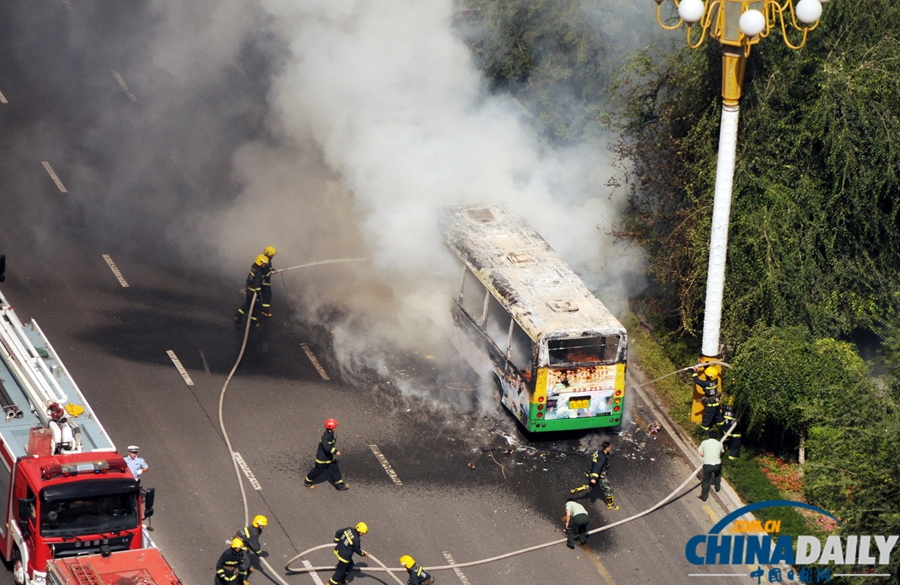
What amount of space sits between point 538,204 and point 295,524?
28.3 ft

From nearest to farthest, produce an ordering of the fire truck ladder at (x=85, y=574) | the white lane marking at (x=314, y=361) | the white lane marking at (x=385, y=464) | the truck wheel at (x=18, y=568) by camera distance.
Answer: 1. the fire truck ladder at (x=85, y=574)
2. the truck wheel at (x=18, y=568)
3. the white lane marking at (x=385, y=464)
4. the white lane marking at (x=314, y=361)

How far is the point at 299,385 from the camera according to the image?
74.7 ft

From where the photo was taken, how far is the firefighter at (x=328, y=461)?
1992 cm

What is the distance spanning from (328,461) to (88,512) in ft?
13.5

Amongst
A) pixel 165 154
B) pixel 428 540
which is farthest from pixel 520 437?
pixel 165 154

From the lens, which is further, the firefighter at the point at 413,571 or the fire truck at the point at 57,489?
the firefighter at the point at 413,571

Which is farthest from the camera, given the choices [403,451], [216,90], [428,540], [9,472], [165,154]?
[216,90]

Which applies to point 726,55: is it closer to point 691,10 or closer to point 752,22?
point 752,22

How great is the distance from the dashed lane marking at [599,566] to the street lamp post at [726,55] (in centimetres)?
412

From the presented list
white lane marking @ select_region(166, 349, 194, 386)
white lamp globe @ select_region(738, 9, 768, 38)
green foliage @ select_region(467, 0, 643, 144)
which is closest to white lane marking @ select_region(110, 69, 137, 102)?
green foliage @ select_region(467, 0, 643, 144)

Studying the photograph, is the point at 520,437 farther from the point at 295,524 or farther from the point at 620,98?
the point at 620,98

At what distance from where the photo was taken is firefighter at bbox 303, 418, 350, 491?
784 inches

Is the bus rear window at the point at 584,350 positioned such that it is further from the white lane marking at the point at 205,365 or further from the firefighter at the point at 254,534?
the white lane marking at the point at 205,365

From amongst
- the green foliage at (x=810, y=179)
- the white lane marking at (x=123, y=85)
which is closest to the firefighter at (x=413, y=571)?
the green foliage at (x=810, y=179)
